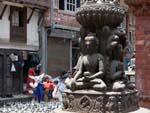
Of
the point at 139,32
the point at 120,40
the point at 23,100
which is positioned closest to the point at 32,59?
the point at 23,100

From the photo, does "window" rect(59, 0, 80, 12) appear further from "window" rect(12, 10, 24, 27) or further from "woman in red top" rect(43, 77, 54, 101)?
"woman in red top" rect(43, 77, 54, 101)

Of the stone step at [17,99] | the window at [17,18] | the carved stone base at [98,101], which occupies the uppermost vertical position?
the window at [17,18]

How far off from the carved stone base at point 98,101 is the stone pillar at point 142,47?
3.50 meters

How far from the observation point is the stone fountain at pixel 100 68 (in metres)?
4.68

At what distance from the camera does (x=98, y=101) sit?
4.65 meters

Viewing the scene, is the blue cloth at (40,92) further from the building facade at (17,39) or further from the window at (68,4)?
the window at (68,4)

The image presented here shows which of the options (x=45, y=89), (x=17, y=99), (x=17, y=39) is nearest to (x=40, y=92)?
→ (x=45, y=89)

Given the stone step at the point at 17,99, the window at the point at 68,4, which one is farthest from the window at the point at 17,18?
the stone step at the point at 17,99

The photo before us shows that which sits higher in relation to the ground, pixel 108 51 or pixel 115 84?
pixel 108 51

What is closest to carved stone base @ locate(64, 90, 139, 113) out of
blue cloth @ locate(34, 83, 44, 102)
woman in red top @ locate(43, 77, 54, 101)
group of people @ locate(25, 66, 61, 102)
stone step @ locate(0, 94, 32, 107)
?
group of people @ locate(25, 66, 61, 102)

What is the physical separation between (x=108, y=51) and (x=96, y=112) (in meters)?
0.76

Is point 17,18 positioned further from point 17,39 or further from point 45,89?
point 45,89

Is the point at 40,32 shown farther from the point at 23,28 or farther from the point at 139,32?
the point at 139,32

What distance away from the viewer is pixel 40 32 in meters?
20.2
